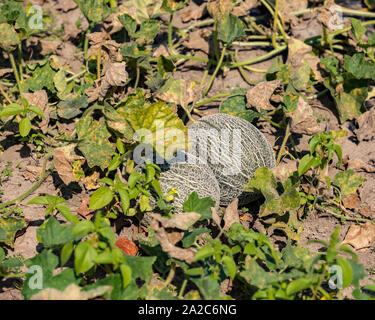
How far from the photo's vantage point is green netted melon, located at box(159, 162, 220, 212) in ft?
10.6

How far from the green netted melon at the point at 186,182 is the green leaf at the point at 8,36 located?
1.85 meters

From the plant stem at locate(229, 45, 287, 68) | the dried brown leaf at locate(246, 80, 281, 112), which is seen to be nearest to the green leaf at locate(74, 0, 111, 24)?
the plant stem at locate(229, 45, 287, 68)

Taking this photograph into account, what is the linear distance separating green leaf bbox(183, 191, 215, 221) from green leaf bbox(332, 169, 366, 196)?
122 cm

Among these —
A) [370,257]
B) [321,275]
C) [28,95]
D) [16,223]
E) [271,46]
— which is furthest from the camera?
[271,46]

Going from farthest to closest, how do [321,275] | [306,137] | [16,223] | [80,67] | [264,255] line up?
[80,67] → [306,137] → [16,223] → [264,255] → [321,275]

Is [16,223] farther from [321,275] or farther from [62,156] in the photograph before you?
[321,275]

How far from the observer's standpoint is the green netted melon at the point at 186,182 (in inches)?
127

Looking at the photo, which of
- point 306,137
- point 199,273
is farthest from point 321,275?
point 306,137

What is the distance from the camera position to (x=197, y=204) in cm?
298

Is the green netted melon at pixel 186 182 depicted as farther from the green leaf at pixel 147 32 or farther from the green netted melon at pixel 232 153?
the green leaf at pixel 147 32

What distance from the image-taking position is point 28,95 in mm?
3797

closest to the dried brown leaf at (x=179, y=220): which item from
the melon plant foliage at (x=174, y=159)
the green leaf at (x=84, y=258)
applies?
the melon plant foliage at (x=174, y=159)
